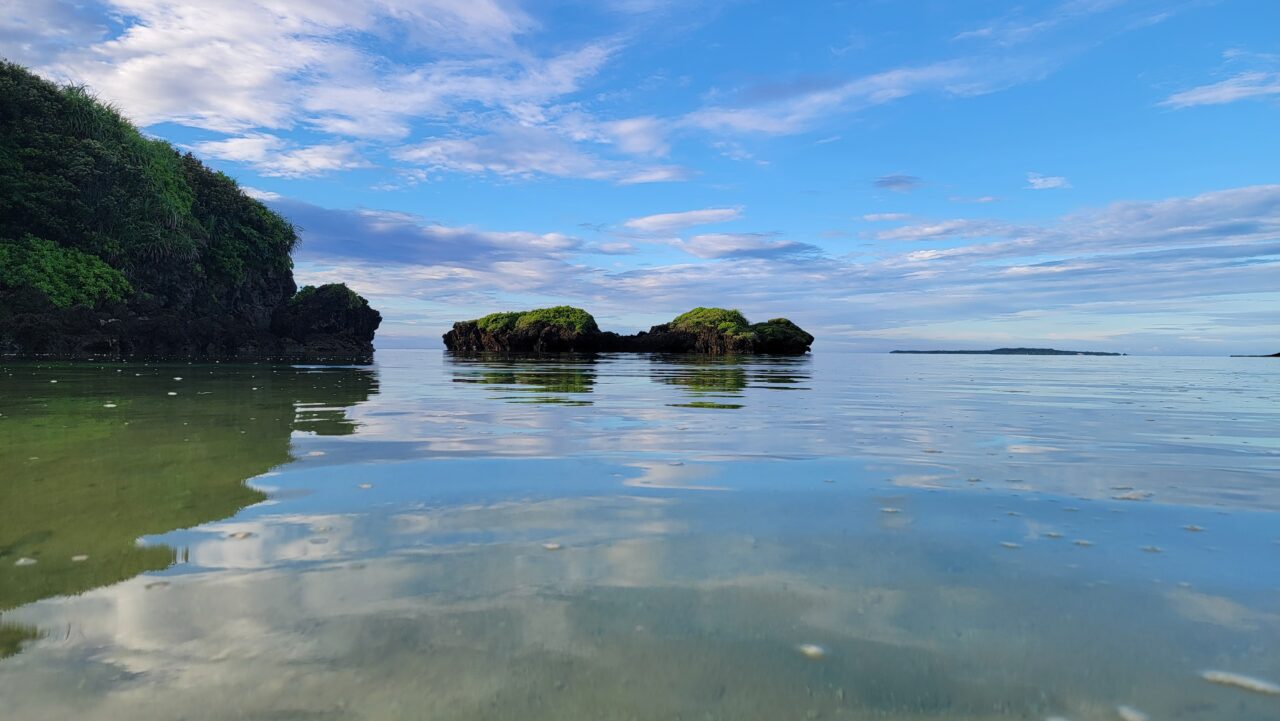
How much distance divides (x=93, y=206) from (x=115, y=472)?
58357mm

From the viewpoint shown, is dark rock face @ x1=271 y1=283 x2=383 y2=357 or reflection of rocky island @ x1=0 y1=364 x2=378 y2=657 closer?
reflection of rocky island @ x1=0 y1=364 x2=378 y2=657

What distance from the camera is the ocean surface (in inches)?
82.7

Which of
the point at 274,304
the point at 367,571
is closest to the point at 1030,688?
the point at 367,571

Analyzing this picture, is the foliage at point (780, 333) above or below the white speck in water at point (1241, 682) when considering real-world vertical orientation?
above

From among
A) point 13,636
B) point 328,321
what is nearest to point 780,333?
point 328,321

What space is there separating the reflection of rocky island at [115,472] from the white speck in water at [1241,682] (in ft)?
13.3

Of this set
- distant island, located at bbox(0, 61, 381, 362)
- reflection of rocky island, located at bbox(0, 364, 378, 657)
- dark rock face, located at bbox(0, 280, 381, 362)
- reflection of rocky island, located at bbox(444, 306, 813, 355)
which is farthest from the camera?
reflection of rocky island, located at bbox(444, 306, 813, 355)

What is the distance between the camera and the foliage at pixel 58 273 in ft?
138

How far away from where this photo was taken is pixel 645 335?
76688mm

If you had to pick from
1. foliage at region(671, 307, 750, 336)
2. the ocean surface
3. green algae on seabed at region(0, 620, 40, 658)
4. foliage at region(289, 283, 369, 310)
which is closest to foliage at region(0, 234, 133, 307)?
foliage at region(289, 283, 369, 310)

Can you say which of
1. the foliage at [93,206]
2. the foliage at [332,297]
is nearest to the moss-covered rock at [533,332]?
the foliage at [332,297]

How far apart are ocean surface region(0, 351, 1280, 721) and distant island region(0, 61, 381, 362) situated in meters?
41.4

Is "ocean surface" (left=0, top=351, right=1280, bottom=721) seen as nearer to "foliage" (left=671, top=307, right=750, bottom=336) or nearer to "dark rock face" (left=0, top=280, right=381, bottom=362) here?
"dark rock face" (left=0, top=280, right=381, bottom=362)

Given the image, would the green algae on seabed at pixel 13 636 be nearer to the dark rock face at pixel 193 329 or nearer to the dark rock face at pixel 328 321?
the dark rock face at pixel 193 329
